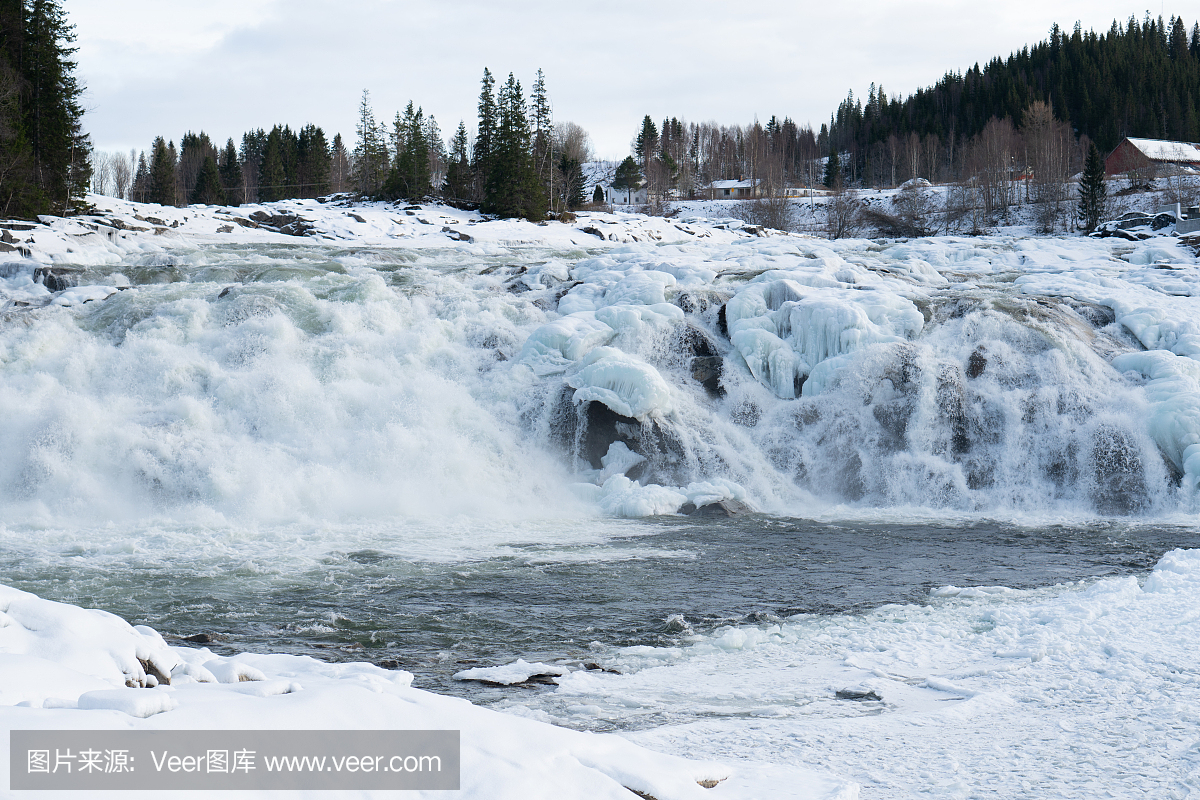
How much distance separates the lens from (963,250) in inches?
970

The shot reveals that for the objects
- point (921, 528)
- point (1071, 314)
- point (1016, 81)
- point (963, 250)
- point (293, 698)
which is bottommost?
point (921, 528)

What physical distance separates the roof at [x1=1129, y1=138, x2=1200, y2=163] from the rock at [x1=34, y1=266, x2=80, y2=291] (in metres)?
68.9

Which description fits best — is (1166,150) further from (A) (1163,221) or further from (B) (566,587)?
(B) (566,587)

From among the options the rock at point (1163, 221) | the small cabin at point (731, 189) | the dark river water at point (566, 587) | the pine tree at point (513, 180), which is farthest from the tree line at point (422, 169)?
the dark river water at point (566, 587)

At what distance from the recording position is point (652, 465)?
13.0 m

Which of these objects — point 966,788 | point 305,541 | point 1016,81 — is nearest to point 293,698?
point 966,788

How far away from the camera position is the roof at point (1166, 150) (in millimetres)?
64125

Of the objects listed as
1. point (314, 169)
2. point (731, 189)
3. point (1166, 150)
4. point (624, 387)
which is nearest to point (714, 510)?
point (624, 387)

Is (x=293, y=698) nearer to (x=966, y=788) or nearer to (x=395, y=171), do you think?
(x=966, y=788)

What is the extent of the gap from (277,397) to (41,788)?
10.9 meters

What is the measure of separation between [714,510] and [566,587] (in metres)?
4.27

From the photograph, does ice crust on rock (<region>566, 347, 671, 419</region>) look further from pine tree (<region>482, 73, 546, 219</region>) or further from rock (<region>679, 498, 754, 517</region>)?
pine tree (<region>482, 73, 546, 219</region>)

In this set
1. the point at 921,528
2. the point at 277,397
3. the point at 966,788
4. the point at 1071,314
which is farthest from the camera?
the point at 1071,314

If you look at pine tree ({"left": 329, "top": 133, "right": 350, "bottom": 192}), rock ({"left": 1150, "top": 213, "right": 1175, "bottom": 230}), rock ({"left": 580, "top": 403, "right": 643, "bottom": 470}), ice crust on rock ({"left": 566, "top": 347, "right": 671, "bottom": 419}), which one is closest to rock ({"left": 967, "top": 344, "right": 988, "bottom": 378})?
ice crust on rock ({"left": 566, "top": 347, "right": 671, "bottom": 419})
